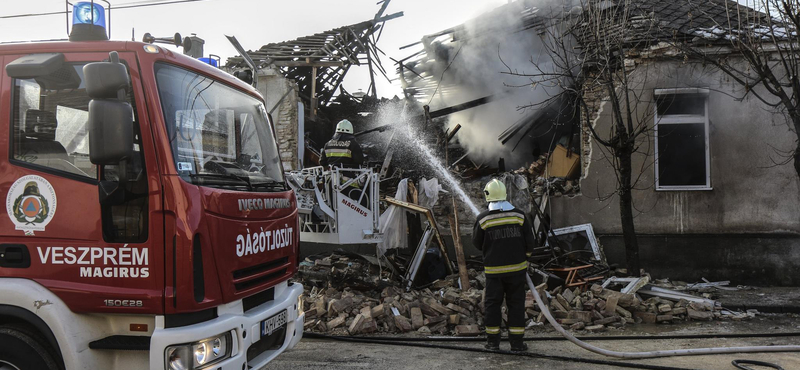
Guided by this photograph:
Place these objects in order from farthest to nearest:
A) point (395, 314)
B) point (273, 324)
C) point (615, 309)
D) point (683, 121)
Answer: point (683, 121) < point (615, 309) < point (395, 314) < point (273, 324)

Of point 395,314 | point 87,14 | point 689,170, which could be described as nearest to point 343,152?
point 395,314

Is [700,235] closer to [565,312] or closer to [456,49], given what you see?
[565,312]

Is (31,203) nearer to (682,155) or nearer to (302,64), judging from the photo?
(302,64)

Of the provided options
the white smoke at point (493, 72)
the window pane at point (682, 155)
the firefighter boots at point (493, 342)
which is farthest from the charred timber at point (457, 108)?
the firefighter boots at point (493, 342)

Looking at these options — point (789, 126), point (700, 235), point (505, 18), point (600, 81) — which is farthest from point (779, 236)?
point (505, 18)

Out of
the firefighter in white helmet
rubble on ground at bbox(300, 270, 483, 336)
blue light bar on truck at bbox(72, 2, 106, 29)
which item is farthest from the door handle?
the firefighter in white helmet

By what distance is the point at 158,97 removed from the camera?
3172 mm

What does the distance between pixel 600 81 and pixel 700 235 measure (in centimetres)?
322

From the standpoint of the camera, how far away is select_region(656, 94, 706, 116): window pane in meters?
9.66

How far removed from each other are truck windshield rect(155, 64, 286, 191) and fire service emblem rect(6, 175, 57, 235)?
2.55ft

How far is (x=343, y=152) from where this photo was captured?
768 cm

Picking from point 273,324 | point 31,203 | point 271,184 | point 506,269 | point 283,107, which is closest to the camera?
point 31,203

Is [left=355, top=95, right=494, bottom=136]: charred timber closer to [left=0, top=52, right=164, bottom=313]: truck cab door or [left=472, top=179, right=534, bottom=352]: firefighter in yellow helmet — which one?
[left=472, top=179, right=534, bottom=352]: firefighter in yellow helmet

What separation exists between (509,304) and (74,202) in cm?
403
